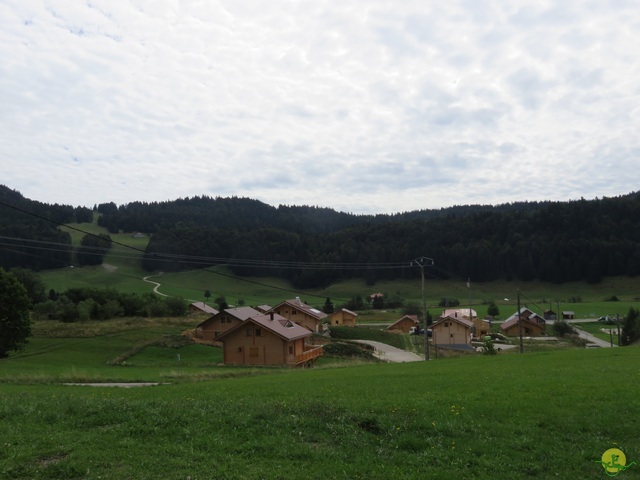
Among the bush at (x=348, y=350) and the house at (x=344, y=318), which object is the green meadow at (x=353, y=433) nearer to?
the bush at (x=348, y=350)

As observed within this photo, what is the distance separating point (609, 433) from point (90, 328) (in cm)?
7079

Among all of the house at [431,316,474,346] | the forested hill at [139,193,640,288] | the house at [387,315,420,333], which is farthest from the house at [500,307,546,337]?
the forested hill at [139,193,640,288]

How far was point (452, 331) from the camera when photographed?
87.1m

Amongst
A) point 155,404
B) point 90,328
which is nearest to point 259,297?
point 90,328

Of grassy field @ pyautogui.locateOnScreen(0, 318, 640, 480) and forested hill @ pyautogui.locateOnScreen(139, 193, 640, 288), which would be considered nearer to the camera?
grassy field @ pyautogui.locateOnScreen(0, 318, 640, 480)

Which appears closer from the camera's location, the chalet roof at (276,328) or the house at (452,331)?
the chalet roof at (276,328)

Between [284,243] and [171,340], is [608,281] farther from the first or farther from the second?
[171,340]

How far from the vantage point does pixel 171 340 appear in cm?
6500

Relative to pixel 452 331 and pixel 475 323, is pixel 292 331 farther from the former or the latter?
pixel 475 323

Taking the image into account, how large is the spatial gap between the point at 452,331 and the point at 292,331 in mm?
37331

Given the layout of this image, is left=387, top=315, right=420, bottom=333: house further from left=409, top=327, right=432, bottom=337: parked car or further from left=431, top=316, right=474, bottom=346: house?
left=431, top=316, right=474, bottom=346: house

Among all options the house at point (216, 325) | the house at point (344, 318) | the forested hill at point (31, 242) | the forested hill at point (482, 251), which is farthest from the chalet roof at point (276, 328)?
the forested hill at point (31, 242)

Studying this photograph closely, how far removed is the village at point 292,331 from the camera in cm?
5762

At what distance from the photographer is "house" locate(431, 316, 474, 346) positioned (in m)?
85.9
